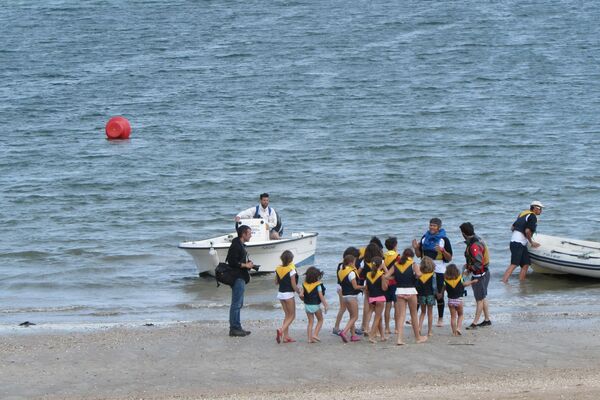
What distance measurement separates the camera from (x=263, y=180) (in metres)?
31.5

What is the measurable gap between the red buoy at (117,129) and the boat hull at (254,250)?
62.3 feet

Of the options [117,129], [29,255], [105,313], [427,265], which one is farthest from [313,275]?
[117,129]

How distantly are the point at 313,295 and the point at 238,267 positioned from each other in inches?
40.9

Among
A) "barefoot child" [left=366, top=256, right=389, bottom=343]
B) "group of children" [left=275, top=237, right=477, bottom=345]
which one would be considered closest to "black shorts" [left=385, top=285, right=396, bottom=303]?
"group of children" [left=275, top=237, right=477, bottom=345]

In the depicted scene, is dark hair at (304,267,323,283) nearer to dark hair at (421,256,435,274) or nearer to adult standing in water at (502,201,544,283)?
dark hair at (421,256,435,274)

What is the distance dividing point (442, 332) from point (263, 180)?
58.6 ft

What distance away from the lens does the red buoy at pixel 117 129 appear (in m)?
37.6

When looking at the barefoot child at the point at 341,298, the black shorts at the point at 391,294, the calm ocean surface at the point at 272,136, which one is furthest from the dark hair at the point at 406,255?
the calm ocean surface at the point at 272,136

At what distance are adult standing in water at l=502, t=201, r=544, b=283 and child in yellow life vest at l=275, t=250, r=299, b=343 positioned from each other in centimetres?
639

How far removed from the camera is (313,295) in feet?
43.5

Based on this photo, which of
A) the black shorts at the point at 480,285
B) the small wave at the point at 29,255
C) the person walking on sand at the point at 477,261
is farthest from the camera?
the small wave at the point at 29,255

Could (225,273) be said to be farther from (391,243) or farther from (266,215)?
(266,215)

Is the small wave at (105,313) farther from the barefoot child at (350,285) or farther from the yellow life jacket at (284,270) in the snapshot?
the barefoot child at (350,285)

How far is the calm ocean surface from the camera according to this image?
817 inches
